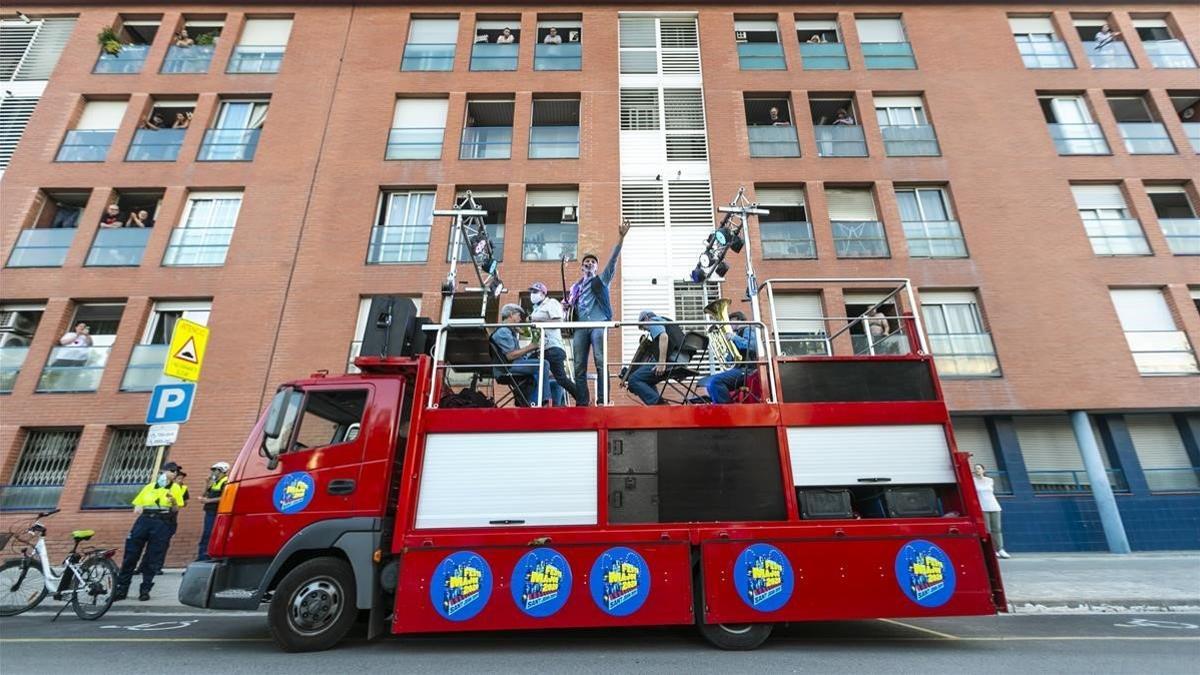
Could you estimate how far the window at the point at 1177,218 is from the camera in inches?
568

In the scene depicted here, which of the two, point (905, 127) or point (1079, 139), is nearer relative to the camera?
point (1079, 139)

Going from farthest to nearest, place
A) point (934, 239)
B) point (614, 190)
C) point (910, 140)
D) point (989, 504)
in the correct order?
point (910, 140), point (614, 190), point (934, 239), point (989, 504)

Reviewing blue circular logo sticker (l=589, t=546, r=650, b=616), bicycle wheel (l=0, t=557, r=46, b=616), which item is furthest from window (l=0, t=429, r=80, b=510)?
blue circular logo sticker (l=589, t=546, r=650, b=616)

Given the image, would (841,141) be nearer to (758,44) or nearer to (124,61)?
(758,44)

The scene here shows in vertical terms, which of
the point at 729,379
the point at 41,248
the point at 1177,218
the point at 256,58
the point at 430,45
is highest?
the point at 430,45

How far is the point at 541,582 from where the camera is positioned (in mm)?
5020

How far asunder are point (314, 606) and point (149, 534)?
16.2 ft

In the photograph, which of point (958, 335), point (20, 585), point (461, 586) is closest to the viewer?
point (461, 586)

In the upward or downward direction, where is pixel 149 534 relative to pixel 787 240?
downward

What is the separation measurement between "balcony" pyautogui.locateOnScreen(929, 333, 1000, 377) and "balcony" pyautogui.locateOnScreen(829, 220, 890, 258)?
9.00 feet

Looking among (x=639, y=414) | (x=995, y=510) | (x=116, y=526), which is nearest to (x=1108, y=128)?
(x=995, y=510)

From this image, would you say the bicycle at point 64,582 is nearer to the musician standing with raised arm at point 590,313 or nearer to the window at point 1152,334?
the musician standing with raised arm at point 590,313

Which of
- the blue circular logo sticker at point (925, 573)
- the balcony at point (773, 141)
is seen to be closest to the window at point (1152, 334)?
the balcony at point (773, 141)

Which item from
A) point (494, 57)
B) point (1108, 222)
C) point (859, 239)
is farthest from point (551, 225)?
point (1108, 222)
